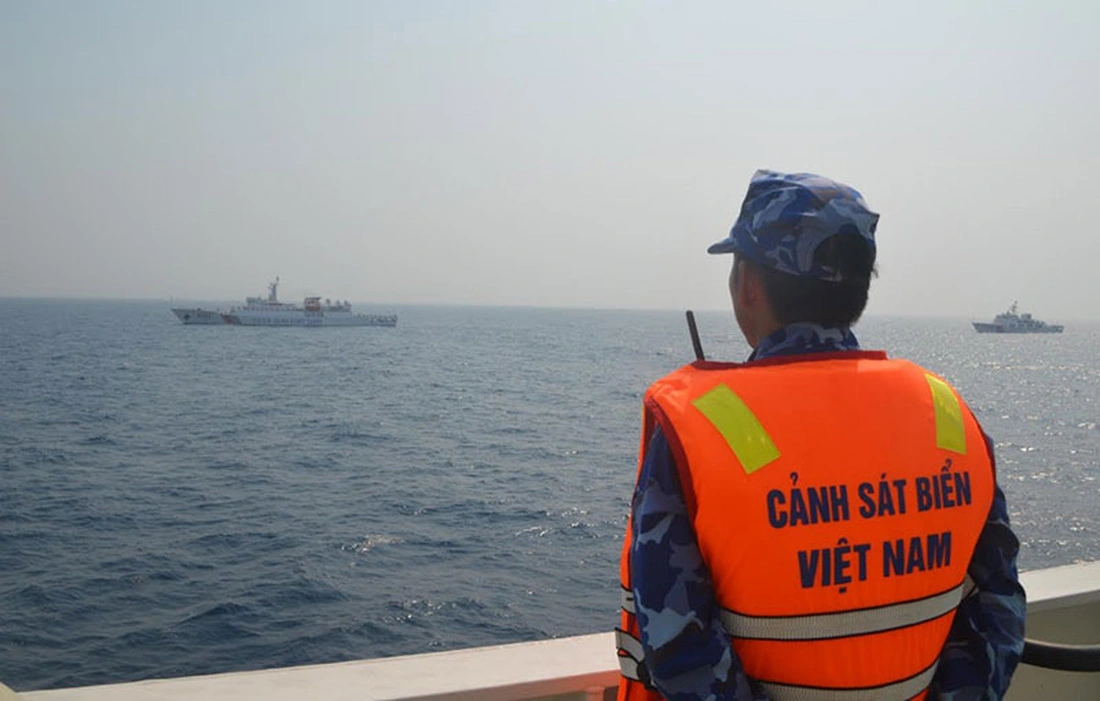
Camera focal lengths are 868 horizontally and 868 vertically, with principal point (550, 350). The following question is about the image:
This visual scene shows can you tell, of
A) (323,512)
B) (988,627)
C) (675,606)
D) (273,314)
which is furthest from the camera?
(273,314)

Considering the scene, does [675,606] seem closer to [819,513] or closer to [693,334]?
[819,513]

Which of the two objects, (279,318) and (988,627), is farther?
(279,318)

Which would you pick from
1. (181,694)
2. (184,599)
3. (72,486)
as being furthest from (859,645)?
(72,486)

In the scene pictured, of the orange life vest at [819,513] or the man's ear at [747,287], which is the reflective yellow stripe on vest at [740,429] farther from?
the man's ear at [747,287]

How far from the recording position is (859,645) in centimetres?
120

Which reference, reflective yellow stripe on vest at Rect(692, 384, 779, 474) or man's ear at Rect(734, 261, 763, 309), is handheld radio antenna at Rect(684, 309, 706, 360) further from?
reflective yellow stripe on vest at Rect(692, 384, 779, 474)

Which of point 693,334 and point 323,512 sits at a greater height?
point 693,334

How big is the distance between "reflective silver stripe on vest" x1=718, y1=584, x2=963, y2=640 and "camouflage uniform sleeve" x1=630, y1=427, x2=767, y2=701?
30 mm

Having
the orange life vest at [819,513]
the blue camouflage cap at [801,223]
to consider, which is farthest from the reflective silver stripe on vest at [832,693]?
the blue camouflage cap at [801,223]

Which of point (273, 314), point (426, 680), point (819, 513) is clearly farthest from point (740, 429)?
point (273, 314)

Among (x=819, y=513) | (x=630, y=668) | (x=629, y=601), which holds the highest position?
(x=819, y=513)

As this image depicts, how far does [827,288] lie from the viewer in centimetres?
128

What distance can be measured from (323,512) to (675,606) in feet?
63.3

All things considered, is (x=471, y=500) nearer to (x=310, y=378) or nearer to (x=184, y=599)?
(x=184, y=599)
